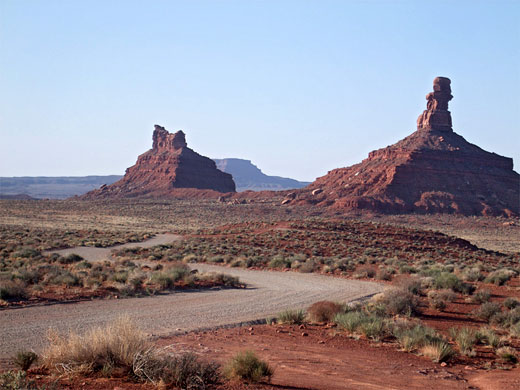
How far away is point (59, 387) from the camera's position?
22.2 ft

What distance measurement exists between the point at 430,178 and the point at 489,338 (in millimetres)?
86075

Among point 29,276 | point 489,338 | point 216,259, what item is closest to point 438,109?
point 216,259

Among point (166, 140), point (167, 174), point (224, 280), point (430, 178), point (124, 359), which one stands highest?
point (166, 140)

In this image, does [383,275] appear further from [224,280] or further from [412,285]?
[224,280]

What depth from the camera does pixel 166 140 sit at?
15338 centimetres

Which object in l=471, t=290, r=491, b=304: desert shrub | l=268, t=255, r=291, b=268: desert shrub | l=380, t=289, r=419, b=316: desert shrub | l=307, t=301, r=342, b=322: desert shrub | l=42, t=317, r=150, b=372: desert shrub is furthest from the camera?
l=268, t=255, r=291, b=268: desert shrub

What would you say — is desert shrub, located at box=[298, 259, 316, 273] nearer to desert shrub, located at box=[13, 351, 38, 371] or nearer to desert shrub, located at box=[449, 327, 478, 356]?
desert shrub, located at box=[449, 327, 478, 356]

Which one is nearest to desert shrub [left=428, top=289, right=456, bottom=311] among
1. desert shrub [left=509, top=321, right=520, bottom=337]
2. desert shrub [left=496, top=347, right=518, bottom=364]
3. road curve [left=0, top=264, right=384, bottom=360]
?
road curve [left=0, top=264, right=384, bottom=360]

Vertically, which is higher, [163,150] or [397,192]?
[163,150]

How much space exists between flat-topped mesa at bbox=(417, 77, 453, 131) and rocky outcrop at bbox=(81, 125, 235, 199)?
54.9 meters

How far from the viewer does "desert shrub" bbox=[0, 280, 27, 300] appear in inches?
576

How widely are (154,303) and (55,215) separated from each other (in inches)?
2872

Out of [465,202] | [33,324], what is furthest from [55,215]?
[33,324]

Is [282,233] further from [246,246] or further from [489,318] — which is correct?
[489,318]
